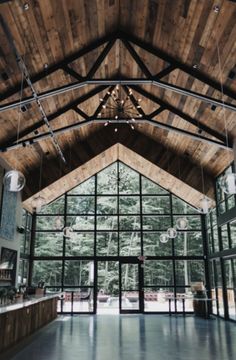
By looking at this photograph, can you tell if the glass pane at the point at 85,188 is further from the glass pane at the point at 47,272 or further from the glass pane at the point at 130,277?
the glass pane at the point at 130,277

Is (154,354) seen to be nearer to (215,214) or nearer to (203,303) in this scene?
(203,303)

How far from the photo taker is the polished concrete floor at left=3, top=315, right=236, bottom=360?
566cm

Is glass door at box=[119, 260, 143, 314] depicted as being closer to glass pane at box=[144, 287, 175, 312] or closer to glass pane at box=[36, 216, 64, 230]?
glass pane at box=[144, 287, 175, 312]

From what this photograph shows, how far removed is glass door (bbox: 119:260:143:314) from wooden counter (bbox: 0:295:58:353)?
375 cm

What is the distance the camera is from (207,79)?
726 cm

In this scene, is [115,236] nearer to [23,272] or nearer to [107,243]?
[107,243]

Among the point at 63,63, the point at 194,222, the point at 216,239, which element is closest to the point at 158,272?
the point at 194,222

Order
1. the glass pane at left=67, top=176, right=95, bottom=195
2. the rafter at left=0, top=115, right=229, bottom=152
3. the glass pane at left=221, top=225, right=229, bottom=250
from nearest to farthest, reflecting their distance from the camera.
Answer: the rafter at left=0, top=115, right=229, bottom=152, the glass pane at left=221, top=225, right=229, bottom=250, the glass pane at left=67, top=176, right=95, bottom=195

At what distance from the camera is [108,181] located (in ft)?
45.1

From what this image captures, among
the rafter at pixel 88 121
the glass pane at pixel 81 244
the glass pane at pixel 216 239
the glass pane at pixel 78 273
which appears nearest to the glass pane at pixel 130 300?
the glass pane at pixel 78 273

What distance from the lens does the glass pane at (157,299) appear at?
12391 millimetres

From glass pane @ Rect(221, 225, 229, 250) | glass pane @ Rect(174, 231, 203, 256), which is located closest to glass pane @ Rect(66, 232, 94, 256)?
glass pane @ Rect(174, 231, 203, 256)

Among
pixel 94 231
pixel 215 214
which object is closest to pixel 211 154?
pixel 215 214

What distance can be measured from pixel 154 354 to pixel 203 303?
6376 millimetres
